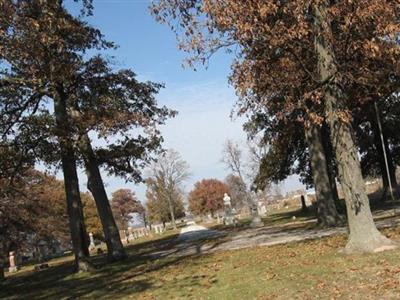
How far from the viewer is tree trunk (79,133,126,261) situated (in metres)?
22.3

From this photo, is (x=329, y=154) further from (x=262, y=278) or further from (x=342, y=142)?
(x=262, y=278)

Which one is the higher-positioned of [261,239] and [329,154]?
[329,154]

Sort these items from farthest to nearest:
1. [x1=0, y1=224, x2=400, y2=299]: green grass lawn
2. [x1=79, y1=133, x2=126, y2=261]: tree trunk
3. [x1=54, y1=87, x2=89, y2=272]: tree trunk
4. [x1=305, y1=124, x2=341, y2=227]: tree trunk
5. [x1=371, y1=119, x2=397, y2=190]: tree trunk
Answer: [x1=371, y1=119, x2=397, y2=190]: tree trunk → [x1=79, y1=133, x2=126, y2=261]: tree trunk → [x1=305, y1=124, x2=341, y2=227]: tree trunk → [x1=54, y1=87, x2=89, y2=272]: tree trunk → [x1=0, y1=224, x2=400, y2=299]: green grass lawn

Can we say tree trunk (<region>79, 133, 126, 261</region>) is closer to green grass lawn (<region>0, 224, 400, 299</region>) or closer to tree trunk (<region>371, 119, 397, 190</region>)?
green grass lawn (<region>0, 224, 400, 299</region>)

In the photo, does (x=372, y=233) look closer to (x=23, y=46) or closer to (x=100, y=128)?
(x=23, y=46)

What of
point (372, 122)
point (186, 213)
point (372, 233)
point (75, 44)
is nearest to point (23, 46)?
point (75, 44)

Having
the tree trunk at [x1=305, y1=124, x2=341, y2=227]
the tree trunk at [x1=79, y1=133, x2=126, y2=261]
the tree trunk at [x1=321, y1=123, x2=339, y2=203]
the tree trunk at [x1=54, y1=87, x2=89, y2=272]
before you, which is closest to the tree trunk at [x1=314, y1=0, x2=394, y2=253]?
the tree trunk at [x1=305, y1=124, x2=341, y2=227]

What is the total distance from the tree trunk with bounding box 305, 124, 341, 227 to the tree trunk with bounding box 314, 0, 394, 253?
9.14m

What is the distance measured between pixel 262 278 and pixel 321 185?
41.9 ft

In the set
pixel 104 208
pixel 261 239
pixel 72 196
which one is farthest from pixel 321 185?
pixel 72 196

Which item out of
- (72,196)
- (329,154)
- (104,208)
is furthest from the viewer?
(329,154)

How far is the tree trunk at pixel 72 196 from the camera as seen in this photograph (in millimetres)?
19984

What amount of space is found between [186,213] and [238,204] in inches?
442

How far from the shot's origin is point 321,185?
22.8 meters
